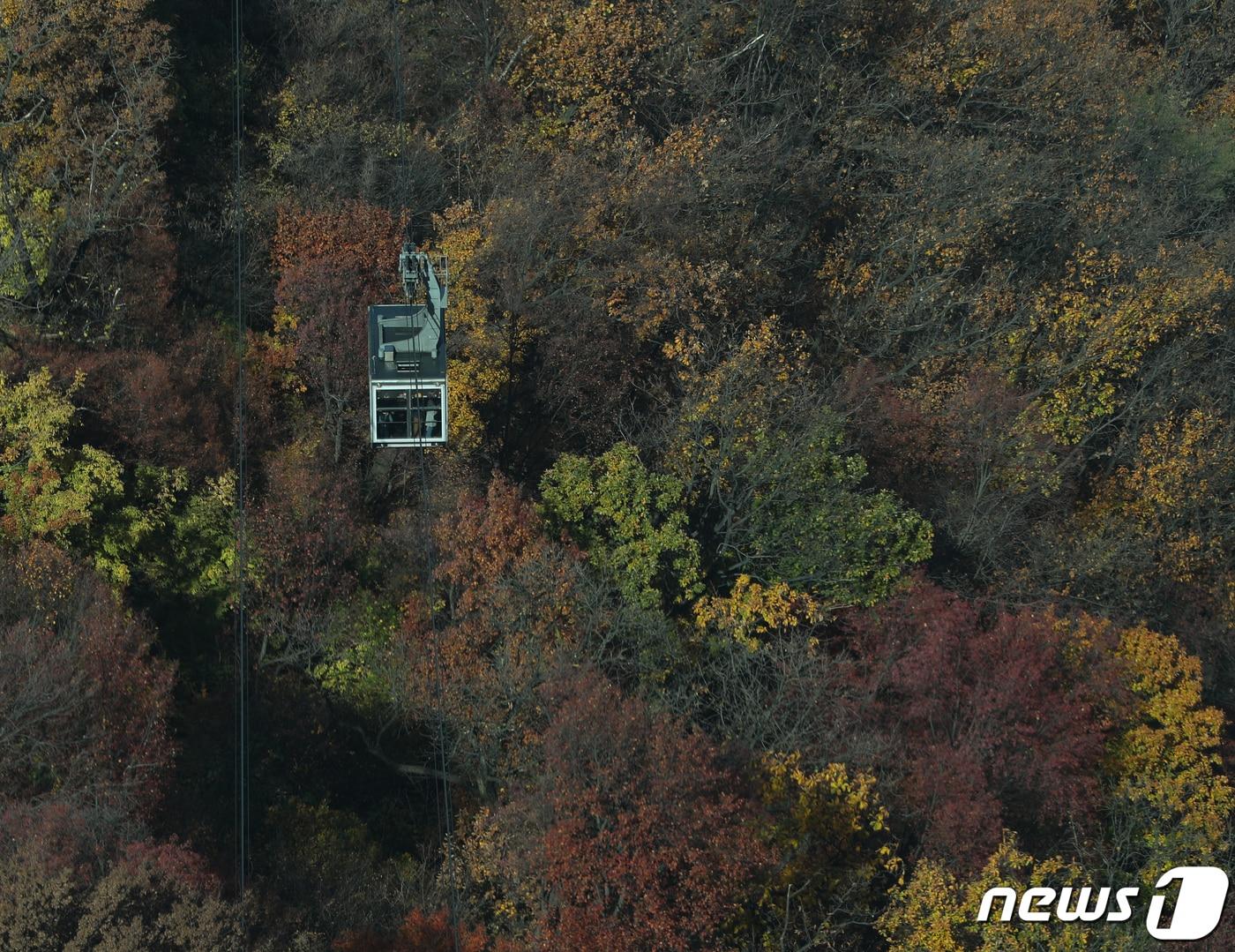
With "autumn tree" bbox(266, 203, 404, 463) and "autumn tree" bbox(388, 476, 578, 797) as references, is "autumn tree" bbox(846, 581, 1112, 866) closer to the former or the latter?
"autumn tree" bbox(388, 476, 578, 797)

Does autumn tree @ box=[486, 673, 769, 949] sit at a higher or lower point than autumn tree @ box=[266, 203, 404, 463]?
lower

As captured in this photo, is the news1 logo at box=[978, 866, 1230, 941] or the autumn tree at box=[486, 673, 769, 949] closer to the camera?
the autumn tree at box=[486, 673, 769, 949]

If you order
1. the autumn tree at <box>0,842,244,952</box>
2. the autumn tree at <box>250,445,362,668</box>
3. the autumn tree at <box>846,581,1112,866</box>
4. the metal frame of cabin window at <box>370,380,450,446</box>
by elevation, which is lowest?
the autumn tree at <box>0,842,244,952</box>

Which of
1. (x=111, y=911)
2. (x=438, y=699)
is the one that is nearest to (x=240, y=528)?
(x=438, y=699)

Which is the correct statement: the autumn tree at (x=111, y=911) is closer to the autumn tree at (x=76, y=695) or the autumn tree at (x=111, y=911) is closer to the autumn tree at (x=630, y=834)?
the autumn tree at (x=76, y=695)

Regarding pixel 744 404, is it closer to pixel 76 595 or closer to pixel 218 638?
pixel 218 638

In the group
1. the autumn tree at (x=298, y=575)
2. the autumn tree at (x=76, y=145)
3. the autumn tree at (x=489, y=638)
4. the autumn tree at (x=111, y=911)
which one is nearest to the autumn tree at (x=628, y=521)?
the autumn tree at (x=489, y=638)

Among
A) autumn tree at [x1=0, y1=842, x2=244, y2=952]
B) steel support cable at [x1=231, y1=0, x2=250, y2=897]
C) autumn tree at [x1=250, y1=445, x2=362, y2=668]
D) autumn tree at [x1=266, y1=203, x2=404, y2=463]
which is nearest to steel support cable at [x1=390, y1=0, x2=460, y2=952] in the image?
autumn tree at [x1=266, y1=203, x2=404, y2=463]
